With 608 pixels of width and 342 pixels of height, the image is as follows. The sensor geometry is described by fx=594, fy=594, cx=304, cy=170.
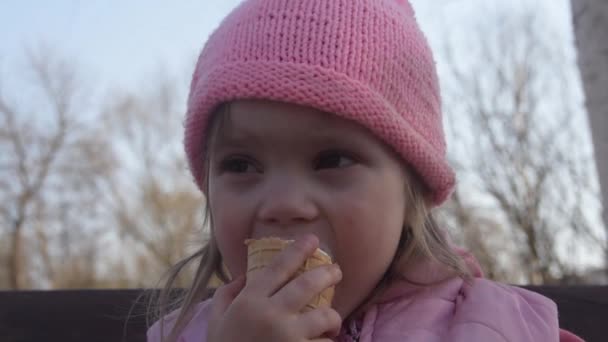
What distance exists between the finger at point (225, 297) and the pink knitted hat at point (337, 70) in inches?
16.6

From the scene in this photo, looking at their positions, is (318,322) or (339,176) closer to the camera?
(318,322)

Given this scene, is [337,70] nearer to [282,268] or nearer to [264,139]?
[264,139]

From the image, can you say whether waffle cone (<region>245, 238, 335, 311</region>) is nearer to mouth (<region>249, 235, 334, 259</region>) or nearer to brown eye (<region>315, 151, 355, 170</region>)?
mouth (<region>249, 235, 334, 259</region>)

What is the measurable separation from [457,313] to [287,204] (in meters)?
0.52

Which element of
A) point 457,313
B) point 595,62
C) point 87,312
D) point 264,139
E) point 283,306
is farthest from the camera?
point 595,62

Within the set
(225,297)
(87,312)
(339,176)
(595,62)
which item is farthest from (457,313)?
(595,62)

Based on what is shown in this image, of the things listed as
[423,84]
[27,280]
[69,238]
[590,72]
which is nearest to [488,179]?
[590,72]

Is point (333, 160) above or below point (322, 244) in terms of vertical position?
above

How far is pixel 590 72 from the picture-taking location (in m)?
3.12

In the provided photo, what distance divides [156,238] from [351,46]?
1723 centimetres

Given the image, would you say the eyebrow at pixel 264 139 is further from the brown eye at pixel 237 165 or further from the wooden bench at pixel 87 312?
the wooden bench at pixel 87 312

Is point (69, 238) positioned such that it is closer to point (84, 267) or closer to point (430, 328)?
point (84, 267)

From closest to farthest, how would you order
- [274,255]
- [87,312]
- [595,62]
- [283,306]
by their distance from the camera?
[283,306] < [274,255] < [87,312] < [595,62]

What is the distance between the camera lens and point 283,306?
1.09 metres
